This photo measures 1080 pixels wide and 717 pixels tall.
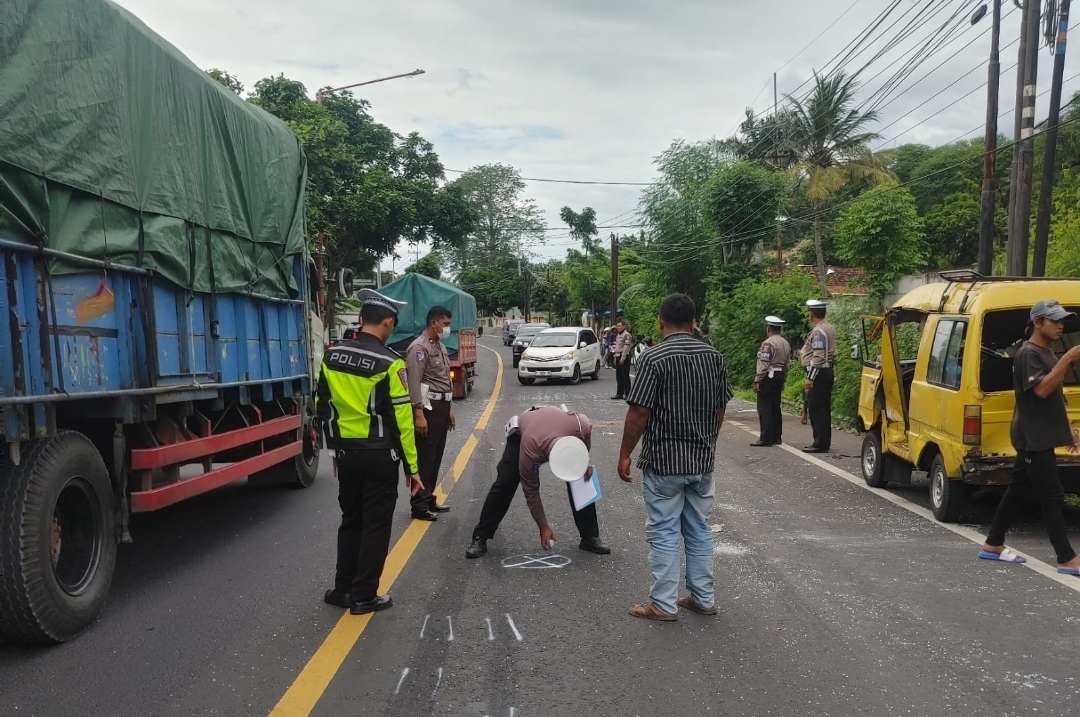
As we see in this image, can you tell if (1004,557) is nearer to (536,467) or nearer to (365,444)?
(536,467)

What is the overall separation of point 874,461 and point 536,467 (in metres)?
4.48

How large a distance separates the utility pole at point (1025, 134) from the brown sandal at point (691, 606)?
10079 millimetres

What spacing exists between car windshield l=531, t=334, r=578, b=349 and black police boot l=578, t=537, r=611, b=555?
17066 millimetres

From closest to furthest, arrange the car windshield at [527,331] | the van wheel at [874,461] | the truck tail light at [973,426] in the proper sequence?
the truck tail light at [973,426] → the van wheel at [874,461] → the car windshield at [527,331]

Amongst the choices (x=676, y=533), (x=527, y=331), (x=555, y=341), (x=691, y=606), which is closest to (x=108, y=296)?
(x=676, y=533)

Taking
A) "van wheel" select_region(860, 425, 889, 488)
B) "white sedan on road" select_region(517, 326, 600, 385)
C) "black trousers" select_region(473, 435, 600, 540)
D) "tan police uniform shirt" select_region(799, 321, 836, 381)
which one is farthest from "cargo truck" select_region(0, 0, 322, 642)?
"white sedan on road" select_region(517, 326, 600, 385)

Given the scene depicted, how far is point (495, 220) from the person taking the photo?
80375 millimetres

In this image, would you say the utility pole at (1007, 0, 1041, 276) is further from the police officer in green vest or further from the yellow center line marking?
the police officer in green vest

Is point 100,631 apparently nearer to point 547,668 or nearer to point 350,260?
point 547,668

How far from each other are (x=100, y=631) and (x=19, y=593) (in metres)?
0.67

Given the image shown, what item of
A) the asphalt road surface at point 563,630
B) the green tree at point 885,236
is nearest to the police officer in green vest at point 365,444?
the asphalt road surface at point 563,630

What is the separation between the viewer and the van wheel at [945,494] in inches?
275

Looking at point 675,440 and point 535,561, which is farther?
point 535,561

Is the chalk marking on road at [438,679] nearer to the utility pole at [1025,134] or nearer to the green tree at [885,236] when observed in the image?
the utility pole at [1025,134]
